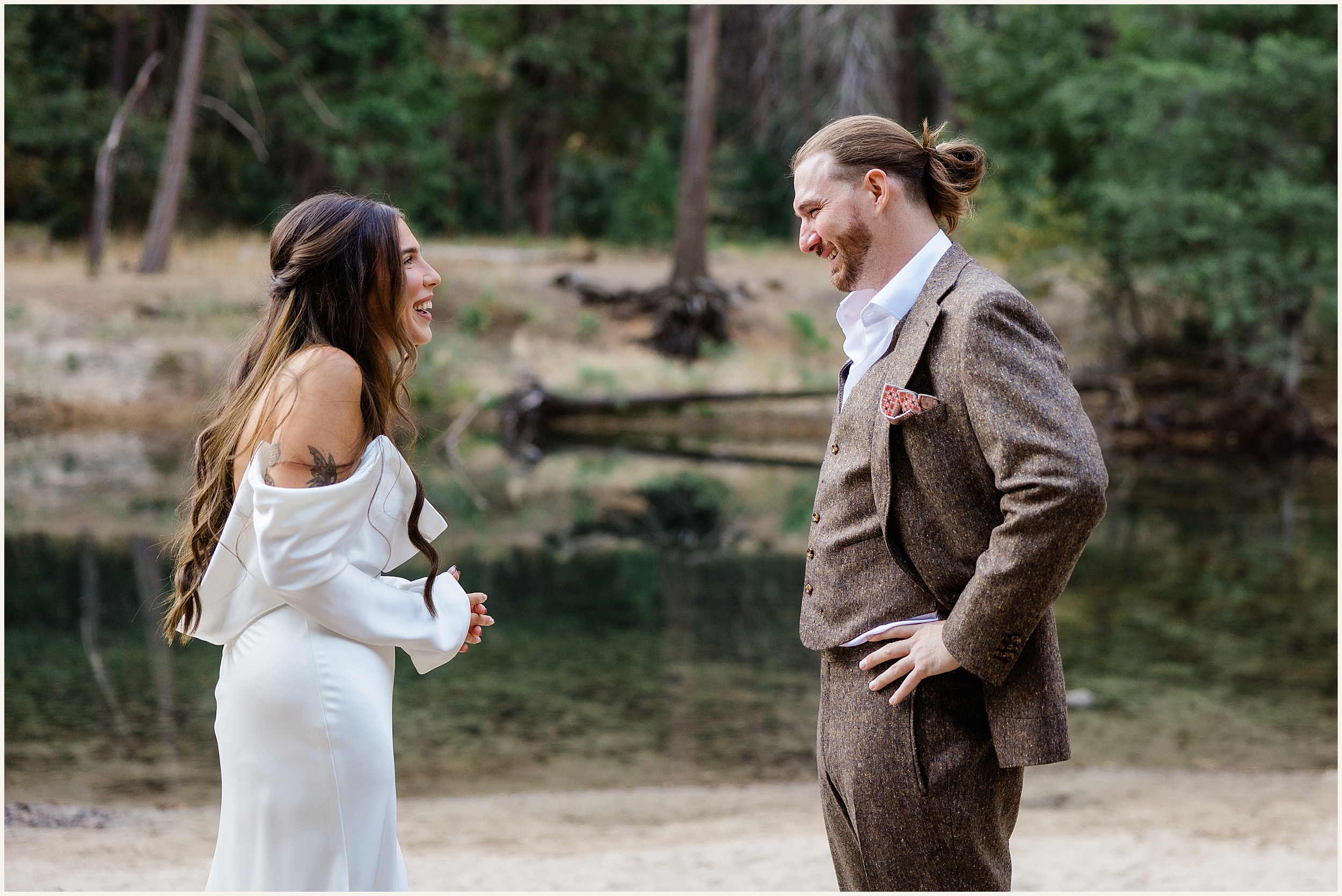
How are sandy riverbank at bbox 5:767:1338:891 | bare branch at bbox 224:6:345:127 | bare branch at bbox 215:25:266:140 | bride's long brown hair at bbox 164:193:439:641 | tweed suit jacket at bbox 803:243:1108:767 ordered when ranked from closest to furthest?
tweed suit jacket at bbox 803:243:1108:767 → bride's long brown hair at bbox 164:193:439:641 → sandy riverbank at bbox 5:767:1338:891 → bare branch at bbox 215:25:266:140 → bare branch at bbox 224:6:345:127

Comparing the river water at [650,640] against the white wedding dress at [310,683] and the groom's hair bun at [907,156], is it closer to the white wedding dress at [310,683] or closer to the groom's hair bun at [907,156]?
the white wedding dress at [310,683]

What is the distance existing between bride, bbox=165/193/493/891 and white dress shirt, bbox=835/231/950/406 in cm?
79

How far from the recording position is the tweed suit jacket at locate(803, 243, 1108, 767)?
2.05 meters

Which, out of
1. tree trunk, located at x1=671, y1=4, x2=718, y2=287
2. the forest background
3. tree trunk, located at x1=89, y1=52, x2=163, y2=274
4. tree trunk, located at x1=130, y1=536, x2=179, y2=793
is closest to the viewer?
tree trunk, located at x1=130, y1=536, x2=179, y2=793

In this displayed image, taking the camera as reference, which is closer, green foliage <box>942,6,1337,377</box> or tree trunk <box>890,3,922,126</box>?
green foliage <box>942,6,1337,377</box>

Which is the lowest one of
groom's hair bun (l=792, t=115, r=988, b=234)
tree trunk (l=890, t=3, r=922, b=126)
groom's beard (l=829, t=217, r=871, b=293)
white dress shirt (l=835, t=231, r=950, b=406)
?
white dress shirt (l=835, t=231, r=950, b=406)

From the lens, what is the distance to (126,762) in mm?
6492

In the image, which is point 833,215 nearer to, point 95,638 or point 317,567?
point 317,567

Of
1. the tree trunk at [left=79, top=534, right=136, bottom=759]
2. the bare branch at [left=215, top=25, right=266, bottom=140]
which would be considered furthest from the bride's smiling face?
the bare branch at [left=215, top=25, right=266, bottom=140]

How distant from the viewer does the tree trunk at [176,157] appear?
22.2 meters

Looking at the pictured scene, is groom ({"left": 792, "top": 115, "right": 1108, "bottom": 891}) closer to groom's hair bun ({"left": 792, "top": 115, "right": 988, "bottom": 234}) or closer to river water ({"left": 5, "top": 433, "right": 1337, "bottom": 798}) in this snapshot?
groom's hair bun ({"left": 792, "top": 115, "right": 988, "bottom": 234})

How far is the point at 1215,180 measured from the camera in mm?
19344

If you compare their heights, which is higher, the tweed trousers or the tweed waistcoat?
the tweed waistcoat

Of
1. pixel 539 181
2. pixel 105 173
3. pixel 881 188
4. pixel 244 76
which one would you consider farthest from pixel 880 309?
pixel 539 181
